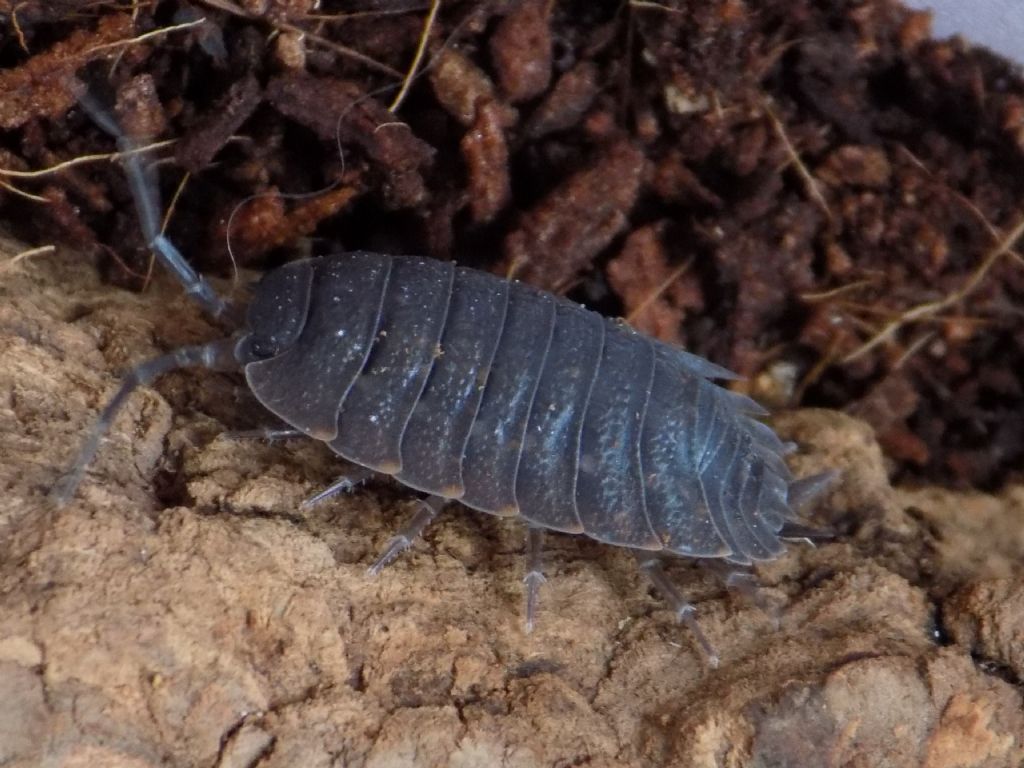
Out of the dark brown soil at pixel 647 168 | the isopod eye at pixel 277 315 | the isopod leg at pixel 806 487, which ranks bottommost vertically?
the isopod leg at pixel 806 487

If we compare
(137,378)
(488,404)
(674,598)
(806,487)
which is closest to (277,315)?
(137,378)

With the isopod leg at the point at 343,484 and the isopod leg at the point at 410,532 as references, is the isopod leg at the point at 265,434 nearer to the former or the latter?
the isopod leg at the point at 343,484

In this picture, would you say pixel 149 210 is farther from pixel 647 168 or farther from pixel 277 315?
pixel 647 168

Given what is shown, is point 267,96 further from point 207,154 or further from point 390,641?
point 390,641

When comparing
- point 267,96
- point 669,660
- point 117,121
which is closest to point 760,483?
point 669,660

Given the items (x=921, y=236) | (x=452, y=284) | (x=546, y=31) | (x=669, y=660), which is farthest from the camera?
(x=921, y=236)

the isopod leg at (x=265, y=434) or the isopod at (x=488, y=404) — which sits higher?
the isopod at (x=488, y=404)

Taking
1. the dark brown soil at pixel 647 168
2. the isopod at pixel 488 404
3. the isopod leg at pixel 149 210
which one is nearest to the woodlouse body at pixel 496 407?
the isopod at pixel 488 404
